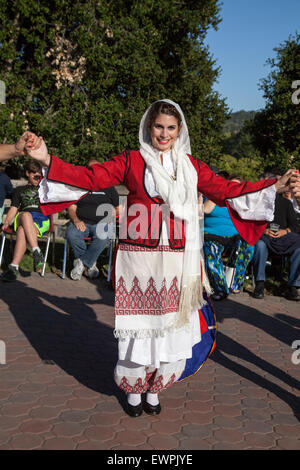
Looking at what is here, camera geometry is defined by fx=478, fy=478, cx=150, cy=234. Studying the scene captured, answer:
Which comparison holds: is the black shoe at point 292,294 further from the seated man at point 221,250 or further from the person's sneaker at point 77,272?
the person's sneaker at point 77,272

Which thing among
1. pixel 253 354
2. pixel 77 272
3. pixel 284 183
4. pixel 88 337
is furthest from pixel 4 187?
pixel 284 183

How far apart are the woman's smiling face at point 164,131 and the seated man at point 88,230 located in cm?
481

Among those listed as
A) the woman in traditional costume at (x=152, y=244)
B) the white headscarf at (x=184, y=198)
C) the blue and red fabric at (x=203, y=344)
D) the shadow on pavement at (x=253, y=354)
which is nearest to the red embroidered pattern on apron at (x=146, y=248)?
the woman in traditional costume at (x=152, y=244)

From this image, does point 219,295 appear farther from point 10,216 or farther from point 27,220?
point 10,216

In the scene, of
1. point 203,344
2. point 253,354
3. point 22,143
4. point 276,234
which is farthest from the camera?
point 276,234

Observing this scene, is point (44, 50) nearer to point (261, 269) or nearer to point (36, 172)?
point (36, 172)

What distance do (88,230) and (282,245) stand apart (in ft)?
11.1

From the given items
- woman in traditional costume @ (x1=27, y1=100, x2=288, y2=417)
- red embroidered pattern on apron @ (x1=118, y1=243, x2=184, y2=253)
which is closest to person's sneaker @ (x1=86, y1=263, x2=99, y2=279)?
woman in traditional costume @ (x1=27, y1=100, x2=288, y2=417)

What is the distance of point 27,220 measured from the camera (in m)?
8.08

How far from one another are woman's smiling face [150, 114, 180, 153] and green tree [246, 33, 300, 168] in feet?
46.5

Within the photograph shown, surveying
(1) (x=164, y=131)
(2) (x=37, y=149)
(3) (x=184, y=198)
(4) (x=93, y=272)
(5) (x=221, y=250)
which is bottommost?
(4) (x=93, y=272)

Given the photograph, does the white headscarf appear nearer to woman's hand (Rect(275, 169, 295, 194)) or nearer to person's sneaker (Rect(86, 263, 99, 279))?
woman's hand (Rect(275, 169, 295, 194))

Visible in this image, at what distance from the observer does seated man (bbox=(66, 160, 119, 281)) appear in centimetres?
830
